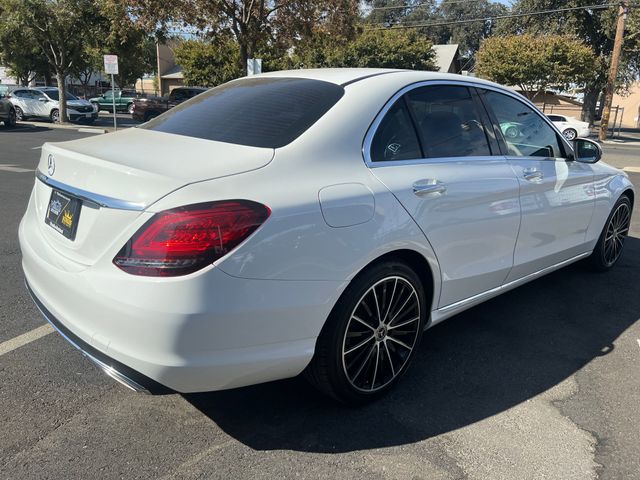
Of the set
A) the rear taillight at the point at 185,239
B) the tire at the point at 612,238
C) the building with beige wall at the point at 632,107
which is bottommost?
the building with beige wall at the point at 632,107

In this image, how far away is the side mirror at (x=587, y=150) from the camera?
4.56m

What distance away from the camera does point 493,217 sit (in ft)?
11.1

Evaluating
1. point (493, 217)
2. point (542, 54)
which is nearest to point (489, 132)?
point (493, 217)

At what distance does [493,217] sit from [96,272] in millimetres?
2277

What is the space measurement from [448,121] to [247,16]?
14.7m

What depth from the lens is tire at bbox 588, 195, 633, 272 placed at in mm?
5035

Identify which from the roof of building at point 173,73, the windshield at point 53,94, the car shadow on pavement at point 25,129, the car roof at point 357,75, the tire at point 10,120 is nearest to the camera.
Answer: the car roof at point 357,75

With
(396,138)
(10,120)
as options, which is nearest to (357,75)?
(396,138)

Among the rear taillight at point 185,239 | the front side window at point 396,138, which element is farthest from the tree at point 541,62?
the rear taillight at point 185,239

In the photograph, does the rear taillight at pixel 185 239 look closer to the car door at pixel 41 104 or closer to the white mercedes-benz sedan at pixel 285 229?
the white mercedes-benz sedan at pixel 285 229

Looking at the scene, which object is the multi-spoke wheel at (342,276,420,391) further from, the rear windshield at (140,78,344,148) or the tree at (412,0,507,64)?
the tree at (412,0,507,64)

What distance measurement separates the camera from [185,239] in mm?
2125

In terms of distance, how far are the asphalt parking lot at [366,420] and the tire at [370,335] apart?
0.16 m

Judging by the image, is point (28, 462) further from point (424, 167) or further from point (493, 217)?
point (493, 217)
